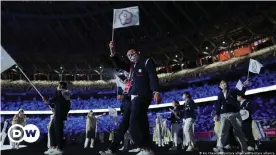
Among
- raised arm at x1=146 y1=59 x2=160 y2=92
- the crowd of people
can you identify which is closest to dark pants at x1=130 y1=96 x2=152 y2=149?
raised arm at x1=146 y1=59 x2=160 y2=92

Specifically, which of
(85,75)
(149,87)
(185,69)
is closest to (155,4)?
(185,69)

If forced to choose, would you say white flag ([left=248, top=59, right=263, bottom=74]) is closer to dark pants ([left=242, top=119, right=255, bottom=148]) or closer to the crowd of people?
dark pants ([left=242, top=119, right=255, bottom=148])

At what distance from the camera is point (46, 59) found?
3641 cm

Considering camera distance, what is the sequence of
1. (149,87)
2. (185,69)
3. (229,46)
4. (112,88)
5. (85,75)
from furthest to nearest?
(85,75)
(112,88)
(185,69)
(229,46)
(149,87)

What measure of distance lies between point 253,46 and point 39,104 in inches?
964

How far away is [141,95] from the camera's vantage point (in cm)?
480

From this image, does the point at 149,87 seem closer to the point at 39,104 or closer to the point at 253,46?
the point at 253,46

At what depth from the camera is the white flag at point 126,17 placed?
6414mm

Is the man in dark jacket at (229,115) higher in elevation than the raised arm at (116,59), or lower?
lower

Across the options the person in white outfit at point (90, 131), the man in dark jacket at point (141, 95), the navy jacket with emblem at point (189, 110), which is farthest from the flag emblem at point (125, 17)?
the person in white outfit at point (90, 131)

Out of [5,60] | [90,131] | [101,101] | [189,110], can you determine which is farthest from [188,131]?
[101,101]

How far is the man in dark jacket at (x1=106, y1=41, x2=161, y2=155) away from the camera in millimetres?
4660

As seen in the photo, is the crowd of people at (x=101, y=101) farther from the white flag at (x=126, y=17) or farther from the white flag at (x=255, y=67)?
the white flag at (x=126, y=17)

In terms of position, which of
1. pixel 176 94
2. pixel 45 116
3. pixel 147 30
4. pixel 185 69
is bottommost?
pixel 45 116
